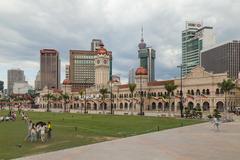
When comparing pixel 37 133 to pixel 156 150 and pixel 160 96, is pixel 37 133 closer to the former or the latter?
pixel 156 150

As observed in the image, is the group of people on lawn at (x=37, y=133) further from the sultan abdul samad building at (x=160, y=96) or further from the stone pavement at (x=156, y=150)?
the sultan abdul samad building at (x=160, y=96)

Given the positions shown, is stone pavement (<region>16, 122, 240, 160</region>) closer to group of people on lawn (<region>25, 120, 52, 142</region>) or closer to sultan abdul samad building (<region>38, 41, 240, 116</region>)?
group of people on lawn (<region>25, 120, 52, 142</region>)

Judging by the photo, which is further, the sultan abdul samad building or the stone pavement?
the sultan abdul samad building

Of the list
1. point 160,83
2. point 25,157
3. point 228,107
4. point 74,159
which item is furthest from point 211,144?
point 160,83

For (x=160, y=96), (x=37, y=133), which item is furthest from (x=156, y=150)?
(x=160, y=96)

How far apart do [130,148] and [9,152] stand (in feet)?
27.5

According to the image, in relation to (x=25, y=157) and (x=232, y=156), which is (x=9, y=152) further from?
(x=232, y=156)

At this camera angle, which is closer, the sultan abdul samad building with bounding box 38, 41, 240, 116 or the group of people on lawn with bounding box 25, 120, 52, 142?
the group of people on lawn with bounding box 25, 120, 52, 142

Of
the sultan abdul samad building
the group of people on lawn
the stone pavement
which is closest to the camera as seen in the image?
the stone pavement

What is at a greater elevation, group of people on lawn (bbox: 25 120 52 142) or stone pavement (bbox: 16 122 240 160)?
group of people on lawn (bbox: 25 120 52 142)

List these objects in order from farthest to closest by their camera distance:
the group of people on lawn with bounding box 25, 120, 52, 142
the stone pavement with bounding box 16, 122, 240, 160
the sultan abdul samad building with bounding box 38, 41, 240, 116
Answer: the sultan abdul samad building with bounding box 38, 41, 240, 116
the group of people on lawn with bounding box 25, 120, 52, 142
the stone pavement with bounding box 16, 122, 240, 160

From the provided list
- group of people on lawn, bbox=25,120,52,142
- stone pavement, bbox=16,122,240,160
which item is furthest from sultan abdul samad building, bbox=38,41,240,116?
stone pavement, bbox=16,122,240,160

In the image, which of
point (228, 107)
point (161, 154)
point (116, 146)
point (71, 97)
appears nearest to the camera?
point (161, 154)

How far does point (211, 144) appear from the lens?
29.5m
